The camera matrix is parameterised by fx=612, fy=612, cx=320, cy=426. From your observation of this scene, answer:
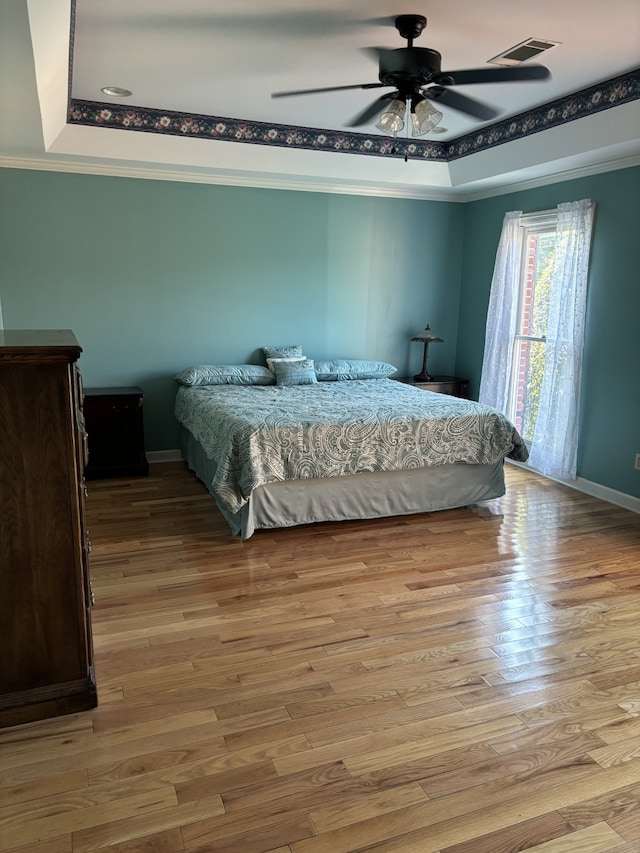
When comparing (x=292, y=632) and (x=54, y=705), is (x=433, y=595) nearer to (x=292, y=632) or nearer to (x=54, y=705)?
(x=292, y=632)

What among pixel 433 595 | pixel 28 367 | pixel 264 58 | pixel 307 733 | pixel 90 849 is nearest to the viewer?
pixel 90 849

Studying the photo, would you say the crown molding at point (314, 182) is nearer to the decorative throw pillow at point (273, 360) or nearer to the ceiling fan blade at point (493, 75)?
the decorative throw pillow at point (273, 360)

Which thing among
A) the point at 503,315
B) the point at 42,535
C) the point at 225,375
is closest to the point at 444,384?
the point at 503,315

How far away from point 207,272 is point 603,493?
11.8ft

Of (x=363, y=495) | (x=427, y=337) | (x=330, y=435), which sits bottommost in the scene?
(x=363, y=495)

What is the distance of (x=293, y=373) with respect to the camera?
508 cm

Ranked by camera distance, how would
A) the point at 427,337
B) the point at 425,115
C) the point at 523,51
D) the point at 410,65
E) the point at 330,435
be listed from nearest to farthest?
1. the point at 410,65
2. the point at 425,115
3. the point at 523,51
4. the point at 330,435
5. the point at 427,337

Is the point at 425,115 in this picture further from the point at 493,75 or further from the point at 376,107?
the point at 376,107

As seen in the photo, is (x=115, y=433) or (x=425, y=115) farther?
(x=115, y=433)

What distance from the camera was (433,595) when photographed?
3.03 metres

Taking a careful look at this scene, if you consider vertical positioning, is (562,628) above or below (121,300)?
below

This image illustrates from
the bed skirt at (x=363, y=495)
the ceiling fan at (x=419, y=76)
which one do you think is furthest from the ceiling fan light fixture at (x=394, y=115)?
the bed skirt at (x=363, y=495)

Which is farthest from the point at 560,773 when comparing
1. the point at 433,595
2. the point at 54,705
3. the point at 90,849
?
the point at 54,705

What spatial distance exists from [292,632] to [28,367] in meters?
1.55
